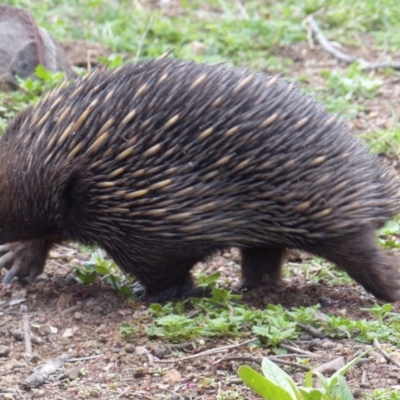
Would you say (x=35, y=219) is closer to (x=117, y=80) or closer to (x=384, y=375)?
(x=117, y=80)

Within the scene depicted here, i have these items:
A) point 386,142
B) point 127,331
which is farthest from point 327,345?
point 386,142

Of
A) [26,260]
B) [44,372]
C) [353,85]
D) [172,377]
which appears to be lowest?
[26,260]

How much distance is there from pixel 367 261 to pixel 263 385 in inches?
74.8

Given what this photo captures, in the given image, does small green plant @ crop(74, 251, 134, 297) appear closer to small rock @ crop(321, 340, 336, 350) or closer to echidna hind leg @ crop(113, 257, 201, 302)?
echidna hind leg @ crop(113, 257, 201, 302)

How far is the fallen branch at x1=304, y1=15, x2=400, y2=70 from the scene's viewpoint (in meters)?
8.97

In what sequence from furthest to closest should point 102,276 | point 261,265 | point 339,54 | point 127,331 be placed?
1. point 339,54
2. point 102,276
3. point 261,265
4. point 127,331

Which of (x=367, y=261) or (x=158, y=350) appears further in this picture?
(x=367, y=261)

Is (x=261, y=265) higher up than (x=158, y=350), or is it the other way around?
(x=261, y=265)

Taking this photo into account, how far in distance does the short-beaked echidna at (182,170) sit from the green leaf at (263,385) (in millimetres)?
1536

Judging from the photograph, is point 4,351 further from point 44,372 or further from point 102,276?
point 102,276

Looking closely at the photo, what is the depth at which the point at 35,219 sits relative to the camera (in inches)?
200

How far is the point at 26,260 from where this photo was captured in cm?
561

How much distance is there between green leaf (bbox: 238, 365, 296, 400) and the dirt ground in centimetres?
44

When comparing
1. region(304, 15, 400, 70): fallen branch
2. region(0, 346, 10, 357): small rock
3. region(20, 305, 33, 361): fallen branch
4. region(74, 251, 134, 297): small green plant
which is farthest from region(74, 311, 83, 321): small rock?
region(304, 15, 400, 70): fallen branch
